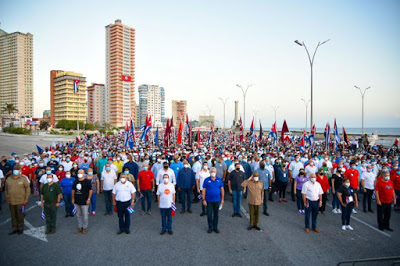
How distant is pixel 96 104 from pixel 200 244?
603 feet

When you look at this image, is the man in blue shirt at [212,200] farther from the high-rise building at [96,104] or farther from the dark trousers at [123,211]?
the high-rise building at [96,104]

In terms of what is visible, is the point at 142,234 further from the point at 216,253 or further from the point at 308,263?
the point at 308,263

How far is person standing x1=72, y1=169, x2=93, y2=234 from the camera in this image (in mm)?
6734

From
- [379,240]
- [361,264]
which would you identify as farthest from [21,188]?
[379,240]

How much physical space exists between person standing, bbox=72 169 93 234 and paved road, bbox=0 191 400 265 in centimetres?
30

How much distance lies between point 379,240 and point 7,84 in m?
214

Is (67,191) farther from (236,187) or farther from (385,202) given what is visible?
(385,202)

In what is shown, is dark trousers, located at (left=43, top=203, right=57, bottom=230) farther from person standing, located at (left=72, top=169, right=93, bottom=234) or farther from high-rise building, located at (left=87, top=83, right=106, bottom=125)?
high-rise building, located at (left=87, top=83, right=106, bottom=125)

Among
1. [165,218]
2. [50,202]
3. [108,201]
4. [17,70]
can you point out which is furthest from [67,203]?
[17,70]

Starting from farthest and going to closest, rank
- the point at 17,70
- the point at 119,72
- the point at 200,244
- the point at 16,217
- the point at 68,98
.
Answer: the point at 17,70
the point at 119,72
the point at 68,98
the point at 16,217
the point at 200,244

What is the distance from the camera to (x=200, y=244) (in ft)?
20.1

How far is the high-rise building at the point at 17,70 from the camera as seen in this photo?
547 feet

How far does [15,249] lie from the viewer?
5840 millimetres

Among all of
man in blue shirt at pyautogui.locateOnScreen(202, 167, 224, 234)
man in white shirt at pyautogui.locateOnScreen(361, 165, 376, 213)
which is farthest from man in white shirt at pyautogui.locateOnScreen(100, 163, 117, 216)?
man in white shirt at pyautogui.locateOnScreen(361, 165, 376, 213)
